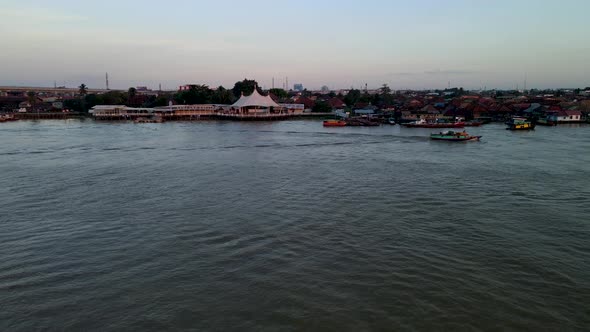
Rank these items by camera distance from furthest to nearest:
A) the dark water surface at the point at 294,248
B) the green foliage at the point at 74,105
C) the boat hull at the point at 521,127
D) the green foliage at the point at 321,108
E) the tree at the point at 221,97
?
the green foliage at the point at 74,105, the tree at the point at 221,97, the green foliage at the point at 321,108, the boat hull at the point at 521,127, the dark water surface at the point at 294,248

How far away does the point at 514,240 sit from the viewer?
5559 millimetres

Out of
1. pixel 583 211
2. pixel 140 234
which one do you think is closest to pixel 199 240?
pixel 140 234

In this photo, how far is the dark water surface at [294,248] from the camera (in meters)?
3.75

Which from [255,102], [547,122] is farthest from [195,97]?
[547,122]

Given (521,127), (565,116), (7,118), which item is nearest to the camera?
(521,127)

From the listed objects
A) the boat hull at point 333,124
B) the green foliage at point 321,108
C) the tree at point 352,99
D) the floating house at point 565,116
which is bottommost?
the boat hull at point 333,124

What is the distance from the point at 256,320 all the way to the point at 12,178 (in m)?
8.80

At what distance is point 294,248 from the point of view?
5.25 m

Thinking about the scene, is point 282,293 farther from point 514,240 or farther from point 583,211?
point 583,211

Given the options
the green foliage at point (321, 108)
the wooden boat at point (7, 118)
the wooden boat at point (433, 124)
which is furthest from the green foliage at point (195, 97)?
the wooden boat at point (433, 124)

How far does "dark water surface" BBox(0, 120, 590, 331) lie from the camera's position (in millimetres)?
3750

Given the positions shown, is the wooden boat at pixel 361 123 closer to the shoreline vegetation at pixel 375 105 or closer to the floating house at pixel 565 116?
the shoreline vegetation at pixel 375 105

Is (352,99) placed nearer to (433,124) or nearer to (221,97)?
(221,97)

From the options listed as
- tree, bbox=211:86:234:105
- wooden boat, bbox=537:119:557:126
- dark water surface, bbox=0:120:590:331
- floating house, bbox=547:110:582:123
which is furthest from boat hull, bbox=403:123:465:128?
tree, bbox=211:86:234:105
